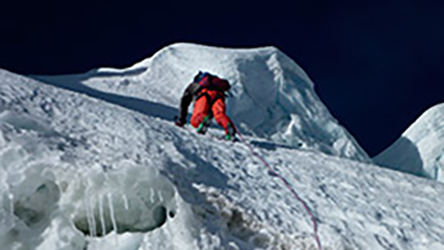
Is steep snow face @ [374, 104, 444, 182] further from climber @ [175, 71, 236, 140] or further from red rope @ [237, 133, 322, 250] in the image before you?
red rope @ [237, 133, 322, 250]

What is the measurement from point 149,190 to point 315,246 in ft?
3.59

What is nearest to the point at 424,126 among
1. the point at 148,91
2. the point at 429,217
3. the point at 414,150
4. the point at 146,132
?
the point at 414,150

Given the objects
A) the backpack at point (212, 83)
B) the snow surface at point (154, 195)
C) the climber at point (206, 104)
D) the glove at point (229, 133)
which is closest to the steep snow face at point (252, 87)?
the climber at point (206, 104)

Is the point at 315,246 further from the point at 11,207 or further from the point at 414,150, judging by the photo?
the point at 414,150

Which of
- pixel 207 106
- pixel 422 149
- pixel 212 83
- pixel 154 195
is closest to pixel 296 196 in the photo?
pixel 154 195

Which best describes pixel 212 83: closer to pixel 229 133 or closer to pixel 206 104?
pixel 206 104

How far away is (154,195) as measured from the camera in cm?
284

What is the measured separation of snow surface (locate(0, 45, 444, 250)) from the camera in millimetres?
2551

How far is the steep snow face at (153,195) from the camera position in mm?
2549

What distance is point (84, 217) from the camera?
8.57 ft

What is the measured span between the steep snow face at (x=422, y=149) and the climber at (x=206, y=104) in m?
8.36

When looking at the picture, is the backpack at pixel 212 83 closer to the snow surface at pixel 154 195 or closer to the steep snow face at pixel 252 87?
the snow surface at pixel 154 195

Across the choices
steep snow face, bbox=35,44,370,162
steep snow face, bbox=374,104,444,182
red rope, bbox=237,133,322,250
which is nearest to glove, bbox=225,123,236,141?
red rope, bbox=237,133,322,250

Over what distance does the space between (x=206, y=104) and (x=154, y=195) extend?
312 cm
